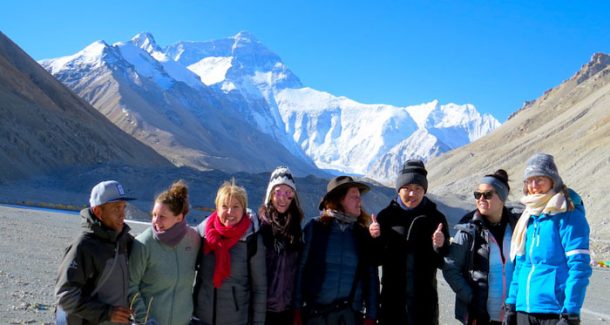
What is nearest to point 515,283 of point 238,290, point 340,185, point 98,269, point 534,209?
point 534,209

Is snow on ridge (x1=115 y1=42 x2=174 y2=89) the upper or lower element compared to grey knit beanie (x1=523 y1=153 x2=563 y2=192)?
upper

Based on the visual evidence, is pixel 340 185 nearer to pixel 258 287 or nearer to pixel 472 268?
pixel 258 287

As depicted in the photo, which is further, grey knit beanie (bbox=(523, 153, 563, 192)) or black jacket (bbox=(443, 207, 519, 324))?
black jacket (bbox=(443, 207, 519, 324))

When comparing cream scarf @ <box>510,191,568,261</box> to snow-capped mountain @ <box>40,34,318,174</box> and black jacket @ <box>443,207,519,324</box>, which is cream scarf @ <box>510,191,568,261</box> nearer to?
black jacket @ <box>443,207,519,324</box>

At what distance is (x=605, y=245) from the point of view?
102 feet

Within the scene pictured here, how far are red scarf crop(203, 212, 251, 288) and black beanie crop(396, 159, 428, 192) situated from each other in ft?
4.71

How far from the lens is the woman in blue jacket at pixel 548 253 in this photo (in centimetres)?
402

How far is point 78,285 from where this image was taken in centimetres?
395

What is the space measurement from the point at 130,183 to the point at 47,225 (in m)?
27.1

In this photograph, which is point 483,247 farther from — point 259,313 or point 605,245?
point 605,245

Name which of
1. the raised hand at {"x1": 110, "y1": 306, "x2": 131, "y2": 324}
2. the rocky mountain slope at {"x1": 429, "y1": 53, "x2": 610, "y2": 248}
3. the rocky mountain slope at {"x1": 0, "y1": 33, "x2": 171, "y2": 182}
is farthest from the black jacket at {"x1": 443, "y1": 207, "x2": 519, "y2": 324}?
the rocky mountain slope at {"x1": 0, "y1": 33, "x2": 171, "y2": 182}

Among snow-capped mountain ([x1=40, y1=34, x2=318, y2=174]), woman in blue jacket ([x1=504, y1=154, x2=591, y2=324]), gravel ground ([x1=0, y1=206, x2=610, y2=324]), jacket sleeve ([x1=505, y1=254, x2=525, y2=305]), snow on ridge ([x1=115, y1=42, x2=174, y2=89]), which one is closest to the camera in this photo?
woman in blue jacket ([x1=504, y1=154, x2=591, y2=324])

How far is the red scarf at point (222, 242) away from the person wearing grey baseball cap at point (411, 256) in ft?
3.68

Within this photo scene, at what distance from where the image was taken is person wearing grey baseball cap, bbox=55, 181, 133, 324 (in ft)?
12.9
